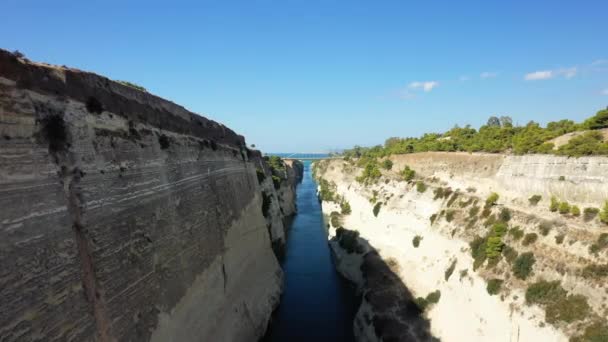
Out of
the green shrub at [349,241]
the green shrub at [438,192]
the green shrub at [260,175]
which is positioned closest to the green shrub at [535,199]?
the green shrub at [438,192]

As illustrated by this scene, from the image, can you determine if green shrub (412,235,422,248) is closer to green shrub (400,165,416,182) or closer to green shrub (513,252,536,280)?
green shrub (400,165,416,182)

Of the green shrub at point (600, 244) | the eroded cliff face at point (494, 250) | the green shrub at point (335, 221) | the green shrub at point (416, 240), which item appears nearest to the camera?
the eroded cliff face at point (494, 250)

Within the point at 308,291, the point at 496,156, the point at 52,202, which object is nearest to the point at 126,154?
the point at 52,202

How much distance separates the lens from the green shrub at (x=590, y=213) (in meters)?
14.2

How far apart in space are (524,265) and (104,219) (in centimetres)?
1411

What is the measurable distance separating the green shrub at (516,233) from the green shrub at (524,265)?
1218mm

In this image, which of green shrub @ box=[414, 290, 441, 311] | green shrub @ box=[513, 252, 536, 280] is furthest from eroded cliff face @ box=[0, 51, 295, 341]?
green shrub @ box=[513, 252, 536, 280]

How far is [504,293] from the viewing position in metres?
14.3

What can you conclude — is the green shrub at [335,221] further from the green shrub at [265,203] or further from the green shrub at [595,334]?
the green shrub at [595,334]

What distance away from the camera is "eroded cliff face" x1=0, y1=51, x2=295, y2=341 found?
21.1 feet

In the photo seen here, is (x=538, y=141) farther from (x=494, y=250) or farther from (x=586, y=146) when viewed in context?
(x=494, y=250)

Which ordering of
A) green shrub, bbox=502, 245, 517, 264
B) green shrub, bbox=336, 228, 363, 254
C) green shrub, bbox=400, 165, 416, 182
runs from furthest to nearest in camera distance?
green shrub, bbox=400, 165, 416, 182, green shrub, bbox=336, 228, 363, 254, green shrub, bbox=502, 245, 517, 264

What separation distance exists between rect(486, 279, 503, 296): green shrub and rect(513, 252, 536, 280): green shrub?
26.2 inches

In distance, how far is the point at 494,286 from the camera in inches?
579
